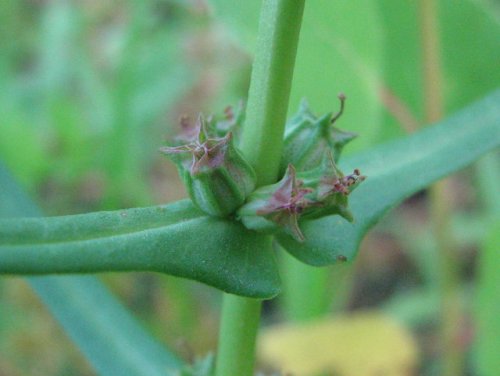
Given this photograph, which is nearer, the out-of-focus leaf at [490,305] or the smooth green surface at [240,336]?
the smooth green surface at [240,336]

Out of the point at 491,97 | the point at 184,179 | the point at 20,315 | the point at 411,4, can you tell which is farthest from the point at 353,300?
the point at 184,179

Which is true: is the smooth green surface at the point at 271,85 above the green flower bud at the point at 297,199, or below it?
above

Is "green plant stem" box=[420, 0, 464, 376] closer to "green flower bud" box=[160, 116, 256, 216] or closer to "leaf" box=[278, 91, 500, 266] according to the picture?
"leaf" box=[278, 91, 500, 266]

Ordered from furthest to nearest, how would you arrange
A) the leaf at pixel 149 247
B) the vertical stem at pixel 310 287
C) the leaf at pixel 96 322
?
the vertical stem at pixel 310 287 < the leaf at pixel 96 322 < the leaf at pixel 149 247

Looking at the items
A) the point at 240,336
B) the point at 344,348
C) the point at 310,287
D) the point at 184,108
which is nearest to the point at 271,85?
the point at 240,336

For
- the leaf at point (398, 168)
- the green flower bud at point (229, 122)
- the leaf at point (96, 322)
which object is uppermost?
the green flower bud at point (229, 122)

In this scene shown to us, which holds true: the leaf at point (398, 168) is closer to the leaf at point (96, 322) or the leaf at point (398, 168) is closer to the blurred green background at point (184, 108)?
the blurred green background at point (184, 108)

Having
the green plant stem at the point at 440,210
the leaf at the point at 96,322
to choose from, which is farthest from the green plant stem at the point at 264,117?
the green plant stem at the point at 440,210
